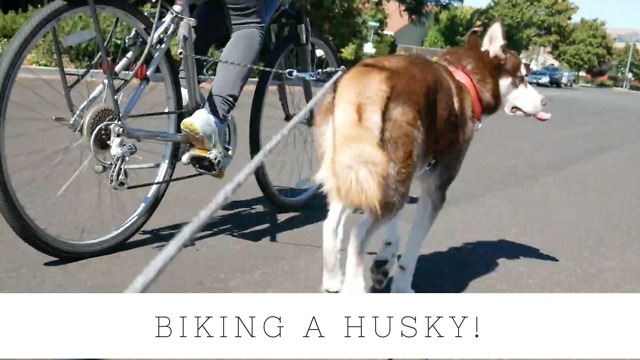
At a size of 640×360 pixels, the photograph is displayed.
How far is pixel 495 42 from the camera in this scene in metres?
4.27

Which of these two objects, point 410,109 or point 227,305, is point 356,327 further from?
point 410,109

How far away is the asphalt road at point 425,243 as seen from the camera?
153 inches

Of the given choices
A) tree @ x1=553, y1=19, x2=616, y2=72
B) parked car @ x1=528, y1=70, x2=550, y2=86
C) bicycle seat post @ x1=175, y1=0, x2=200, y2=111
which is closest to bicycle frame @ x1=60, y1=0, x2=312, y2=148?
bicycle seat post @ x1=175, y1=0, x2=200, y2=111

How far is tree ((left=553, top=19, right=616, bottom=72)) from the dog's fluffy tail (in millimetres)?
85602

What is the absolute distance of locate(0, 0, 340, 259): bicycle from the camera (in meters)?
3.58

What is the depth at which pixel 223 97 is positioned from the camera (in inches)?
169

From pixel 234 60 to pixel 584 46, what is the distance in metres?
87.9

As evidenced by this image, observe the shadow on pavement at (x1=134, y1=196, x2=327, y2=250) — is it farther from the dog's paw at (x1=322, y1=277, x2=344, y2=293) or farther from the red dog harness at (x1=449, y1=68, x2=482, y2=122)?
the red dog harness at (x1=449, y1=68, x2=482, y2=122)

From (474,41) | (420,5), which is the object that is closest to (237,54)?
(474,41)

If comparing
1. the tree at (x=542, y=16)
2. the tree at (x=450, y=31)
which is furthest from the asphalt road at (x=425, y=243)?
the tree at (x=542, y=16)

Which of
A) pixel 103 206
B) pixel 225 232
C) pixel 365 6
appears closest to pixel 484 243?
pixel 225 232

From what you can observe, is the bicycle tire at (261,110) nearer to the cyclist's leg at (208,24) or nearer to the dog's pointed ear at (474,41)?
the cyclist's leg at (208,24)

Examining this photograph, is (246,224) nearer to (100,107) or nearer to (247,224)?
(247,224)

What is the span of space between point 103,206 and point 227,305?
1.58 m
